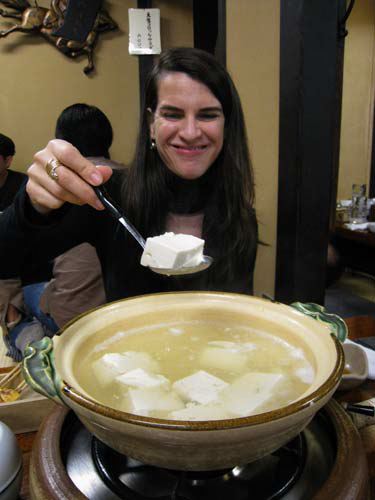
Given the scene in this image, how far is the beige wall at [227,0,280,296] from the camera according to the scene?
2358 millimetres

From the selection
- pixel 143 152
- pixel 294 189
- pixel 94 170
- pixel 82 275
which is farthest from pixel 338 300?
pixel 94 170

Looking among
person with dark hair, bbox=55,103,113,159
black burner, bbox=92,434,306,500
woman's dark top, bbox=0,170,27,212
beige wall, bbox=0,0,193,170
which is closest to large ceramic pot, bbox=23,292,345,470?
black burner, bbox=92,434,306,500

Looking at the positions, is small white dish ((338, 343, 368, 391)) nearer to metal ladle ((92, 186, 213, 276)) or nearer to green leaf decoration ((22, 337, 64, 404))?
metal ladle ((92, 186, 213, 276))

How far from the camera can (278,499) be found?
2.14 feet

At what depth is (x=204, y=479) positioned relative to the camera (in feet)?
2.33

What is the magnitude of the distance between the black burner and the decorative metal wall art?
426 centimetres

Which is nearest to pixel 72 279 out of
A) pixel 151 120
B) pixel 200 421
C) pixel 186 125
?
pixel 151 120

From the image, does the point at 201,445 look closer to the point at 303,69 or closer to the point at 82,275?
the point at 303,69

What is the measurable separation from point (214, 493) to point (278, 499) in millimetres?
108

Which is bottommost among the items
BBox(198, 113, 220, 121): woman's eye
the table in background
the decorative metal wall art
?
the table in background

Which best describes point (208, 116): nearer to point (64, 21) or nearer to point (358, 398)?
point (358, 398)

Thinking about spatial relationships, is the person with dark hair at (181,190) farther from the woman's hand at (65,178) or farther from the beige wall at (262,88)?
the beige wall at (262,88)

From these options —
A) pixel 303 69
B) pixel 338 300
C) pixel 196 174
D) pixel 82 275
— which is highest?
pixel 303 69

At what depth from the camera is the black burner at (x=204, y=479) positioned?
68 cm
